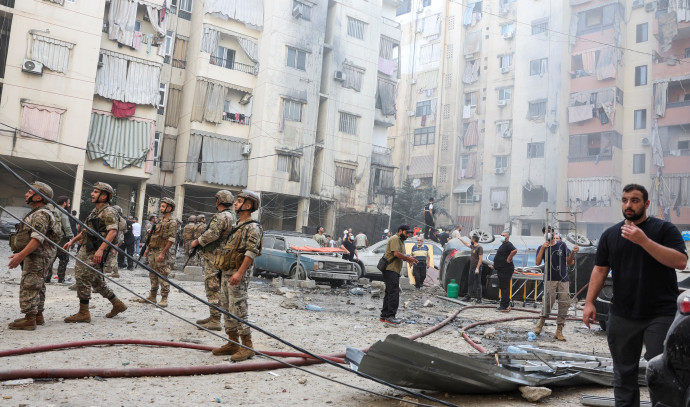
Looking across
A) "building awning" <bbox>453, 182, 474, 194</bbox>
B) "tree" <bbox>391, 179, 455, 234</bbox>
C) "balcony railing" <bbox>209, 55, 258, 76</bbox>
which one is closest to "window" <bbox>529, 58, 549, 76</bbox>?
"building awning" <bbox>453, 182, 474, 194</bbox>

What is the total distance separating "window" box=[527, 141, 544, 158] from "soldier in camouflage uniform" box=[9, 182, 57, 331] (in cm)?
3603

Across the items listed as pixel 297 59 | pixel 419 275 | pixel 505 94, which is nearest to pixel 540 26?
pixel 505 94

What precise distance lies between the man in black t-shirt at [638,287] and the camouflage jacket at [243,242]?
11.0ft

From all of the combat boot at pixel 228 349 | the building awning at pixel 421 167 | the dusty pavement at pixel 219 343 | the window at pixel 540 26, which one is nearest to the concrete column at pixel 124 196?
the dusty pavement at pixel 219 343


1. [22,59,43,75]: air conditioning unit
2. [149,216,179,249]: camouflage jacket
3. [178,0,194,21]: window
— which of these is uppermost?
[178,0,194,21]: window

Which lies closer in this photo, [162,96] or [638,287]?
[638,287]

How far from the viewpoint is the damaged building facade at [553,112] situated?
33.7 m

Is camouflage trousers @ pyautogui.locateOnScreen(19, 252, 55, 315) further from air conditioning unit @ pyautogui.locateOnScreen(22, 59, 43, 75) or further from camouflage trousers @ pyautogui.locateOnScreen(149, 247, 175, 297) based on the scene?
air conditioning unit @ pyautogui.locateOnScreen(22, 59, 43, 75)

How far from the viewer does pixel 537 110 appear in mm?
38625

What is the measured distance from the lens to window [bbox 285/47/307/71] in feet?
101

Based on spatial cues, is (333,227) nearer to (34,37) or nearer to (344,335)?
(34,37)

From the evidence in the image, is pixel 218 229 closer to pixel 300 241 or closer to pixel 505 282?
pixel 505 282

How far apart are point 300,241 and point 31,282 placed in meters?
10.3

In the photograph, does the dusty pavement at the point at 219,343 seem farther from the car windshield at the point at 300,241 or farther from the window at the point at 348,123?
the window at the point at 348,123
